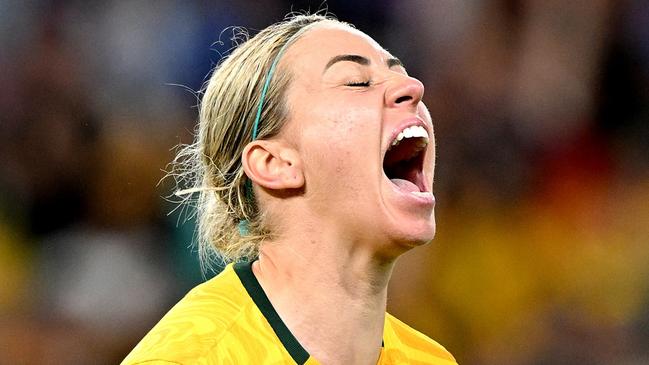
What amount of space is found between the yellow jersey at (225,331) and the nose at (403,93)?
0.59 metres

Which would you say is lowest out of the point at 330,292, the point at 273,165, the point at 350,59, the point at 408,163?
the point at 330,292

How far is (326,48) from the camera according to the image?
270cm

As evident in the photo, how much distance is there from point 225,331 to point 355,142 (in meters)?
0.59

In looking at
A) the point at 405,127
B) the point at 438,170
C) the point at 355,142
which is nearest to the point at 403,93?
the point at 405,127

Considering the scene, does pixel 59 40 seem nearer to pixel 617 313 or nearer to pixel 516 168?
pixel 516 168

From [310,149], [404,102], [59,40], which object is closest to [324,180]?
[310,149]

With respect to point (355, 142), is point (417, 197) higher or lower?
lower

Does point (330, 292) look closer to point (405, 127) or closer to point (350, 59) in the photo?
point (405, 127)

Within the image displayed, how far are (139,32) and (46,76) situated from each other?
51cm

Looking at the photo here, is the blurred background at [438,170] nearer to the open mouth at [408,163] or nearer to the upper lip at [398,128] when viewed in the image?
the open mouth at [408,163]

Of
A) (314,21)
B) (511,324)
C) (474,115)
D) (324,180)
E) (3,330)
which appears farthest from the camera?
(474,115)

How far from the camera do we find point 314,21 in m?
2.95

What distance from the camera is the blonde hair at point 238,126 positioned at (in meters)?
2.69

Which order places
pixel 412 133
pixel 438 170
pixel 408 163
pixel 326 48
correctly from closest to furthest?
pixel 412 133
pixel 326 48
pixel 408 163
pixel 438 170
